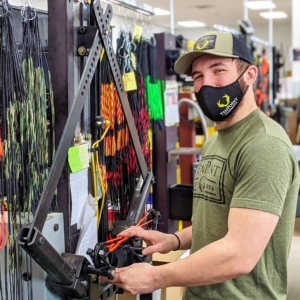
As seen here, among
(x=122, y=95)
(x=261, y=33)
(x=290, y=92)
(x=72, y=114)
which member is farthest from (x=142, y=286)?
(x=261, y=33)

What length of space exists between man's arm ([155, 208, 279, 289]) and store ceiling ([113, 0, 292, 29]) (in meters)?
7.29

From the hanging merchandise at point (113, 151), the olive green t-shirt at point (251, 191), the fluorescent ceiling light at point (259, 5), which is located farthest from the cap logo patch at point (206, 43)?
the fluorescent ceiling light at point (259, 5)

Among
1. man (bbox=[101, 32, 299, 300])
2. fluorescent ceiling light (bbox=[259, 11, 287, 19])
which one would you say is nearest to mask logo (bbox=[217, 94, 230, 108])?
man (bbox=[101, 32, 299, 300])

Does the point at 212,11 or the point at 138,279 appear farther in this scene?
the point at 212,11

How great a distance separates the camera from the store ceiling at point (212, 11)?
8.34 meters

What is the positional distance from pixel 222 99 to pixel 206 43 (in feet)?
0.57

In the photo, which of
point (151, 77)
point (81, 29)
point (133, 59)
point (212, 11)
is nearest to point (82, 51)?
point (81, 29)

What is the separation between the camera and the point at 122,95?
65.2 inches

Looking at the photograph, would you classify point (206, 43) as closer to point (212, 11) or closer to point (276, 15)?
point (212, 11)

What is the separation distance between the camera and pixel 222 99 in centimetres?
137

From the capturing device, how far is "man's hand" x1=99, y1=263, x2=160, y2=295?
1.28 metres

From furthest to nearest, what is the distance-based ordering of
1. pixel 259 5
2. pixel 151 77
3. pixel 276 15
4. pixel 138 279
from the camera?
pixel 276 15 → pixel 259 5 → pixel 151 77 → pixel 138 279

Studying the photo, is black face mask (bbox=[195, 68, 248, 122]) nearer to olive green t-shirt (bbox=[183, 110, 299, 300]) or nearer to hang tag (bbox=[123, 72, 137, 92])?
olive green t-shirt (bbox=[183, 110, 299, 300])

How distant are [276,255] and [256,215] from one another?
21cm
